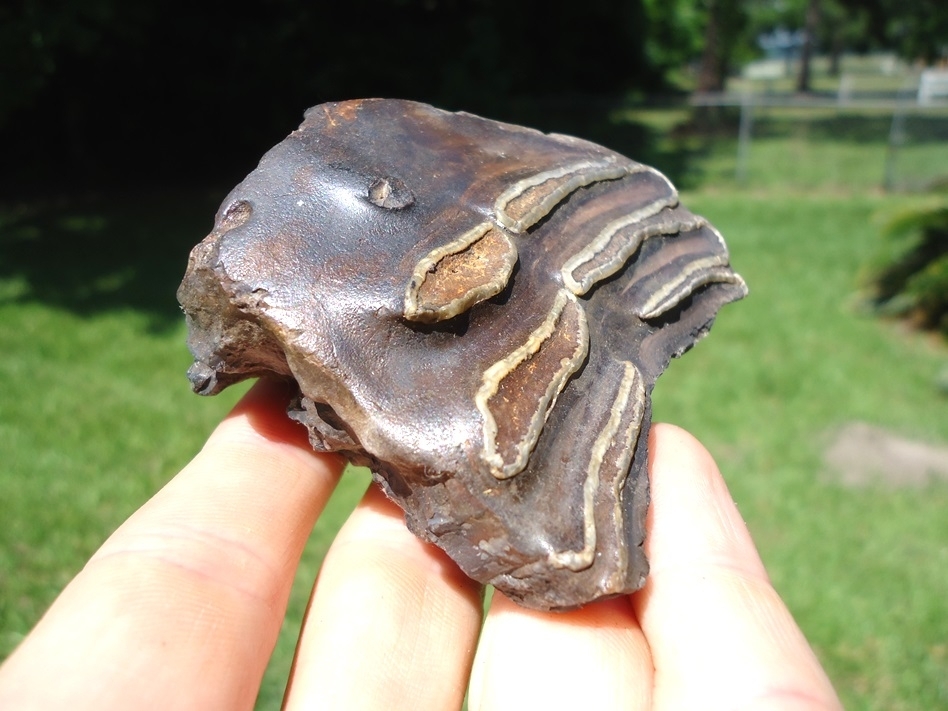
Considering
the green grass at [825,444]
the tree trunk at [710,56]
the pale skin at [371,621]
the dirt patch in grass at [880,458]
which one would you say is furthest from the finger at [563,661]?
the tree trunk at [710,56]

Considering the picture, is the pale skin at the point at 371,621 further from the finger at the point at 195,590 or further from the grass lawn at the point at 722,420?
the grass lawn at the point at 722,420

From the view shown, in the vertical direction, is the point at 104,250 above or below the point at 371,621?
below

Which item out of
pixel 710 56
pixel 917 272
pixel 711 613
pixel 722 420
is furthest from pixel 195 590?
pixel 710 56

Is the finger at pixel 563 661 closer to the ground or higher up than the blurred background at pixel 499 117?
higher up

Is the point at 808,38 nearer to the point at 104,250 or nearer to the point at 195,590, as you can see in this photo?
the point at 104,250

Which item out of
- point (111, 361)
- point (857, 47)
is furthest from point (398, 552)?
point (857, 47)
